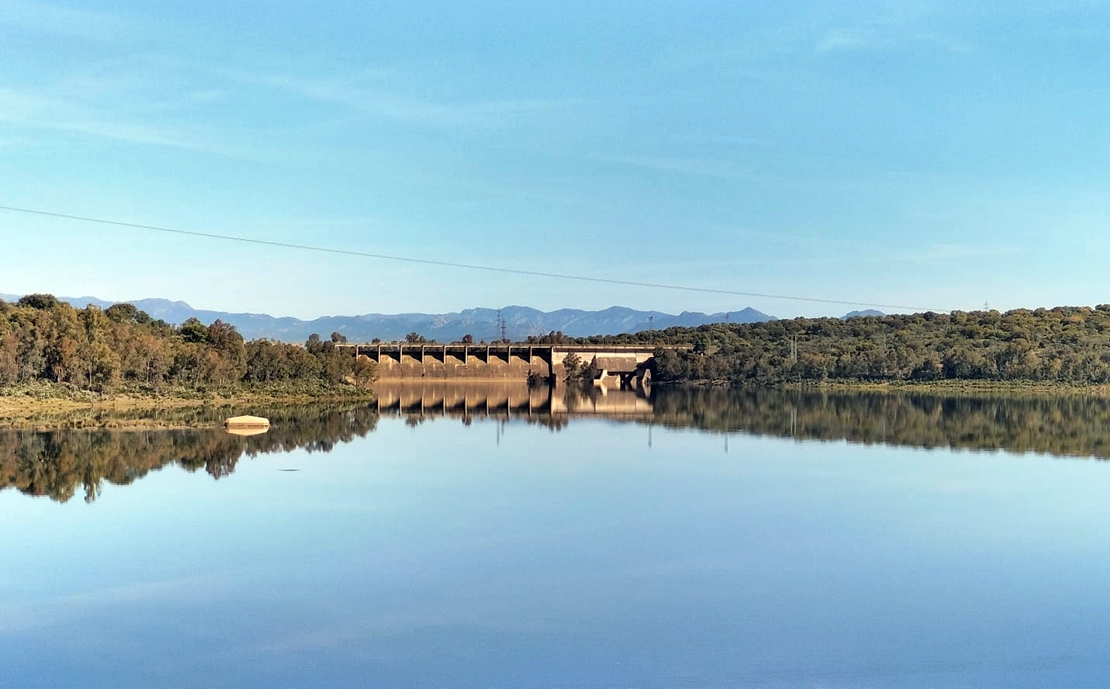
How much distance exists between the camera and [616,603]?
13.6 m

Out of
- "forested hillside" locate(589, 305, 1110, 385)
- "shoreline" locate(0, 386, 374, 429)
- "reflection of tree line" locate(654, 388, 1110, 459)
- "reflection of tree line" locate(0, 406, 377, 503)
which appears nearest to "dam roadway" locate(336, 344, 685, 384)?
"forested hillside" locate(589, 305, 1110, 385)

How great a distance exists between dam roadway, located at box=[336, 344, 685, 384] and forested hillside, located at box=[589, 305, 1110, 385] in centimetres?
363

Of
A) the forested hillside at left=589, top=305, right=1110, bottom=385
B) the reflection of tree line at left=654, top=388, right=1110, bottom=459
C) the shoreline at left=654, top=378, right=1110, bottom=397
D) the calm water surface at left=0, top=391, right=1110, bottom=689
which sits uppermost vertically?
the forested hillside at left=589, top=305, right=1110, bottom=385

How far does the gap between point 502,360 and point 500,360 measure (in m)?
0.47

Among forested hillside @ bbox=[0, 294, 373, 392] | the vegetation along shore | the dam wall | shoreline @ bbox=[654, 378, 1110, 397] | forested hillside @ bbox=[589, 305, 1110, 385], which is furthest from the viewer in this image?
the dam wall

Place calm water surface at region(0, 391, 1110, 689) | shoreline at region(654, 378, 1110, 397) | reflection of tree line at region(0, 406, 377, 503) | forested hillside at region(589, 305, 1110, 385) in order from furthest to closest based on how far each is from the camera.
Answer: forested hillside at region(589, 305, 1110, 385) < shoreline at region(654, 378, 1110, 397) < reflection of tree line at region(0, 406, 377, 503) < calm water surface at region(0, 391, 1110, 689)

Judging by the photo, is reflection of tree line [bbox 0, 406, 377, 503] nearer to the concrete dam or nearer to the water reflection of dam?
the water reflection of dam

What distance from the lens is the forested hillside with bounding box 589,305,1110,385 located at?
8025 centimetres

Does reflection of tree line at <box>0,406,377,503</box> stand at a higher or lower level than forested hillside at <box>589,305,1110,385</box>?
lower

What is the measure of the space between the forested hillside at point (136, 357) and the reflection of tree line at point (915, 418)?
21116 mm

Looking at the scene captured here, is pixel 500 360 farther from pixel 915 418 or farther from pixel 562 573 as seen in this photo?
pixel 562 573

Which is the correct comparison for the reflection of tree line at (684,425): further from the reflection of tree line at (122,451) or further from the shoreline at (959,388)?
the shoreline at (959,388)

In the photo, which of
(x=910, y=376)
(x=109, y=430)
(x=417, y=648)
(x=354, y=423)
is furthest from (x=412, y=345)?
(x=417, y=648)

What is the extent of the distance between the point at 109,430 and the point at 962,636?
30.2 metres
